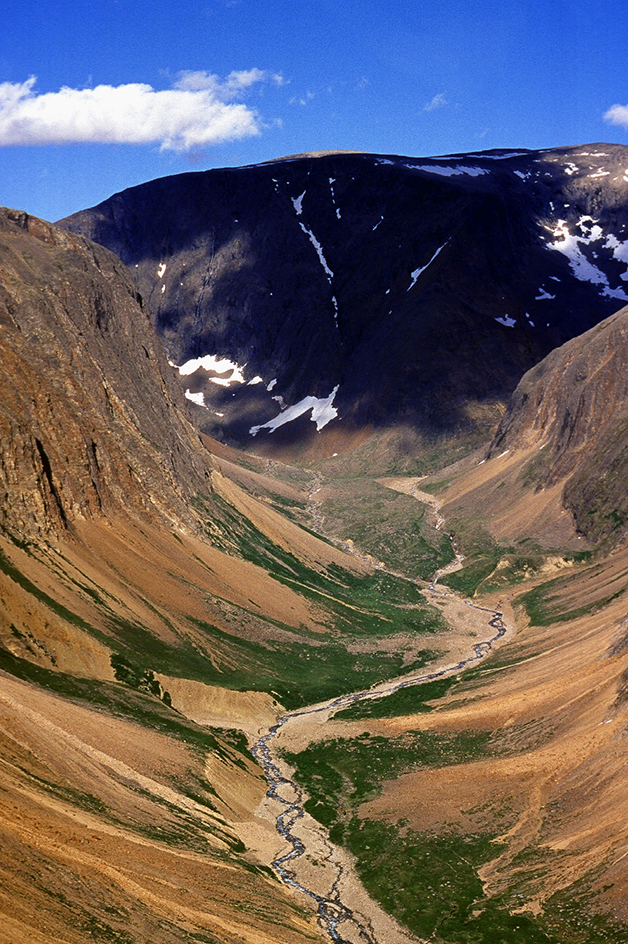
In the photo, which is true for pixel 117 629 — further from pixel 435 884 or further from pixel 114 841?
pixel 114 841

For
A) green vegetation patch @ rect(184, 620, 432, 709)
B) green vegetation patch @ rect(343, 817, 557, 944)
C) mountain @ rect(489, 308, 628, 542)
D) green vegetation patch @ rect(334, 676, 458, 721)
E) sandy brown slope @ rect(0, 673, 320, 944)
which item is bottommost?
green vegetation patch @ rect(343, 817, 557, 944)

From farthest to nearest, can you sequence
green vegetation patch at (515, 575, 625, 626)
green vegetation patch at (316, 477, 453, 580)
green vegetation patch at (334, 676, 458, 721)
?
green vegetation patch at (316, 477, 453, 580) < green vegetation patch at (515, 575, 625, 626) < green vegetation patch at (334, 676, 458, 721)

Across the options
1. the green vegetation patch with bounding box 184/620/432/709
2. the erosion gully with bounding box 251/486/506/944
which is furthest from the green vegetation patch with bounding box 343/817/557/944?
the green vegetation patch with bounding box 184/620/432/709

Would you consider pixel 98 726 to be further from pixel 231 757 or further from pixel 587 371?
pixel 587 371

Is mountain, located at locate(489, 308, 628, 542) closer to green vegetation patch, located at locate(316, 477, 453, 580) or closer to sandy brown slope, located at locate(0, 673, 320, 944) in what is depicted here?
green vegetation patch, located at locate(316, 477, 453, 580)

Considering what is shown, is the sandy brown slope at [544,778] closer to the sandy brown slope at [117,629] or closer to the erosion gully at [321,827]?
the erosion gully at [321,827]

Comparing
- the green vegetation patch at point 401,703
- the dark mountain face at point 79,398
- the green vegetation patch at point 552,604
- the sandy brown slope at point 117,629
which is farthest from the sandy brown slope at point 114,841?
the green vegetation patch at point 552,604
